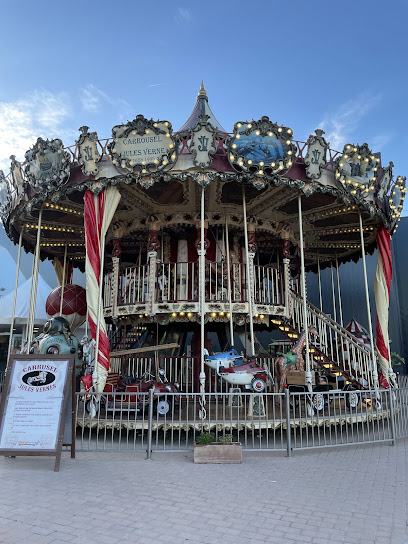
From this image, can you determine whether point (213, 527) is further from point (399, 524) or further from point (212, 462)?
point (212, 462)

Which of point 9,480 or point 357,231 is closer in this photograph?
point 9,480

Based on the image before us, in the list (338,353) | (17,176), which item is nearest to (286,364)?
(338,353)

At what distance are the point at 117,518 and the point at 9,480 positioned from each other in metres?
2.34

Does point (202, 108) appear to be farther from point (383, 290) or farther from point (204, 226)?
point (383, 290)

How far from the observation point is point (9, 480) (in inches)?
234

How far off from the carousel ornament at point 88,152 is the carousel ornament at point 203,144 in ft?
8.08

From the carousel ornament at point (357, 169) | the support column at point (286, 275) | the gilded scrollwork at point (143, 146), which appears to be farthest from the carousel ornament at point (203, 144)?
the support column at point (286, 275)

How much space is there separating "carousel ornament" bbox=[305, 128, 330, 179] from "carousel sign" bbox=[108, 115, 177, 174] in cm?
342

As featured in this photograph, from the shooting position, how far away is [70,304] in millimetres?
15523

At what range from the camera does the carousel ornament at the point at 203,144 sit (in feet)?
32.6

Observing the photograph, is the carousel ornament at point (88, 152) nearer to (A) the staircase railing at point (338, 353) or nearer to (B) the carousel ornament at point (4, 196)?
(B) the carousel ornament at point (4, 196)

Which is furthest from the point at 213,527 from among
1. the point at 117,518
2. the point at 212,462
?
the point at 212,462

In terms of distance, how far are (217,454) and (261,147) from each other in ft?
22.7

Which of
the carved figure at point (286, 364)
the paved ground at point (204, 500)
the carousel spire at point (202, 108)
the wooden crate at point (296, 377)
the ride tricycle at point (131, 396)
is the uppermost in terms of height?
the carousel spire at point (202, 108)
